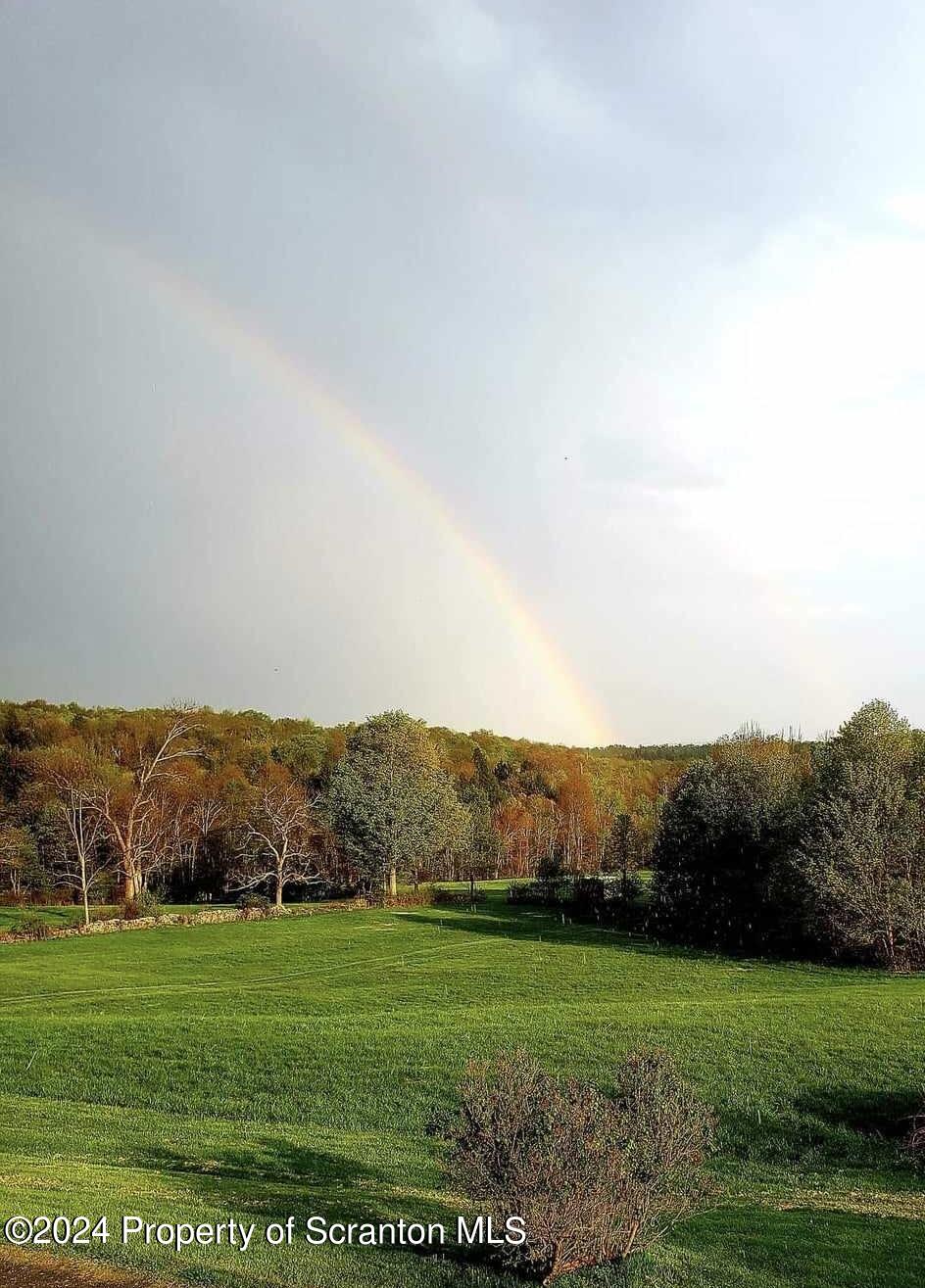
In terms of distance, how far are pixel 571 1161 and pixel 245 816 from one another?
72.3 meters

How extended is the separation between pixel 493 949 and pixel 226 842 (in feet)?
135

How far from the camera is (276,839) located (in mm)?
75125

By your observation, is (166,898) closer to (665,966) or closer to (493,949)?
(493,949)

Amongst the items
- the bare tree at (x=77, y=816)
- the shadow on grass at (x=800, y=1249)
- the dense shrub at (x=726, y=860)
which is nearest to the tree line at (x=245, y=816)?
the bare tree at (x=77, y=816)

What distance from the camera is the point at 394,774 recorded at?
73.1 m

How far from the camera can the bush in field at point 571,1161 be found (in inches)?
396

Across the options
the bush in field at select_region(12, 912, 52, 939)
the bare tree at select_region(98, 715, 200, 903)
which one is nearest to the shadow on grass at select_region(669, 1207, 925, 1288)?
the bush in field at select_region(12, 912, 52, 939)

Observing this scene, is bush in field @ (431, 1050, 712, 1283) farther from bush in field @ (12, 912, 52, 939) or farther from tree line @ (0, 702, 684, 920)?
tree line @ (0, 702, 684, 920)

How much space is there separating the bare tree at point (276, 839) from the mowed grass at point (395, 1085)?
23553mm

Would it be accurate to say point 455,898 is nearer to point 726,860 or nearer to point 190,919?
point 190,919

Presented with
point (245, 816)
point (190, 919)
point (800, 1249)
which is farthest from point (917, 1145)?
point (245, 816)

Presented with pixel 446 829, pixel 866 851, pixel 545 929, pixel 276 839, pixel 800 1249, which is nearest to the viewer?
pixel 800 1249

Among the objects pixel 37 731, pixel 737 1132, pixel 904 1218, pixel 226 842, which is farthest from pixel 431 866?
pixel 904 1218

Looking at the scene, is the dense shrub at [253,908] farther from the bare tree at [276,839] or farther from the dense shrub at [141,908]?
the dense shrub at [141,908]
